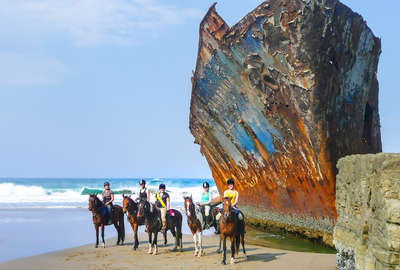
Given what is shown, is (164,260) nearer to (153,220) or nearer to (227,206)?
(153,220)

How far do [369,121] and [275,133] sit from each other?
354cm

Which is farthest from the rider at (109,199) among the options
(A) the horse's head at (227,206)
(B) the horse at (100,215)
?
(A) the horse's head at (227,206)

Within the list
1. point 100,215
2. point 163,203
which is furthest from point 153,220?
point 100,215

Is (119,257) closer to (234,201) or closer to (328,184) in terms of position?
(234,201)

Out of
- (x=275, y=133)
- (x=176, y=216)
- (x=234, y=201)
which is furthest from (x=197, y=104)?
(x=234, y=201)

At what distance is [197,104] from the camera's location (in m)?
14.5

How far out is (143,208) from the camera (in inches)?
370

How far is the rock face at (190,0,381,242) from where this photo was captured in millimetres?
10117

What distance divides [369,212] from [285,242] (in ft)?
23.0

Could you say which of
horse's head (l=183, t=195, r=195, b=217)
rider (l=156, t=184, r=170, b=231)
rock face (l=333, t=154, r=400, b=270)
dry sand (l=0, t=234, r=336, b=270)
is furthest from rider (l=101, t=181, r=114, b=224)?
rock face (l=333, t=154, r=400, b=270)

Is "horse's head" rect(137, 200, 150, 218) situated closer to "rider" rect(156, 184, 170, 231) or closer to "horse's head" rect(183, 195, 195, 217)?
"rider" rect(156, 184, 170, 231)

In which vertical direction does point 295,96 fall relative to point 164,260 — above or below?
above

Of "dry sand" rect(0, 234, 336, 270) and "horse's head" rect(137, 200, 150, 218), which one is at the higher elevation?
"horse's head" rect(137, 200, 150, 218)

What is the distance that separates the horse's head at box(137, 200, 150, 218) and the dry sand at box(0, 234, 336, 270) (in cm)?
94
